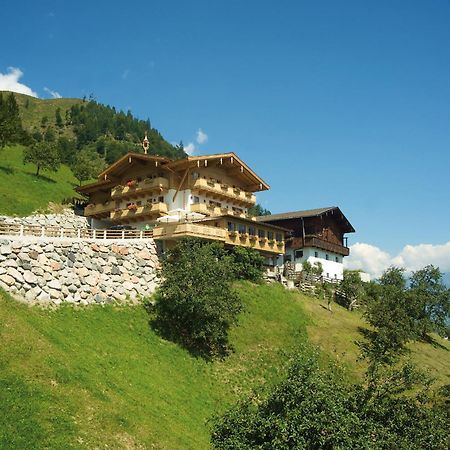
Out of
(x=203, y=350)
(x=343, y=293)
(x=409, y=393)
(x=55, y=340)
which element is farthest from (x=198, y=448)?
(x=343, y=293)

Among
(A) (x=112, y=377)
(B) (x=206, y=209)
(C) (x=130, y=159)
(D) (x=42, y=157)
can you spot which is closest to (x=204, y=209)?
(B) (x=206, y=209)

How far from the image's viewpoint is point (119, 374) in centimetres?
2627

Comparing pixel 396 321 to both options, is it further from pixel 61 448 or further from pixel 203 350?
pixel 61 448

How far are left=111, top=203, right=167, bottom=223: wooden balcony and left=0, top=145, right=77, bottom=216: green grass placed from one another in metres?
10.3

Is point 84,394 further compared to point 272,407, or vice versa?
point 84,394

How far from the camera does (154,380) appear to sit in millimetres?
27562

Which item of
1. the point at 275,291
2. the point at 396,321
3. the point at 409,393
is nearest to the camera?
the point at 409,393

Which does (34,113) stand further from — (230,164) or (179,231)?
(179,231)

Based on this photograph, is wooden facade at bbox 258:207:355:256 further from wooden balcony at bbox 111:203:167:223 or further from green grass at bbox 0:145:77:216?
green grass at bbox 0:145:77:216

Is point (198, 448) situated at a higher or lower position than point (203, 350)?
lower

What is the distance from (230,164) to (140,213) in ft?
38.8

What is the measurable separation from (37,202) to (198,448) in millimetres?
45163

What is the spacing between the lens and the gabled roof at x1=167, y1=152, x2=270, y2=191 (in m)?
50.7

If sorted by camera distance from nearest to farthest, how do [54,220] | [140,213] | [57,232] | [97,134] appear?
[57,232] < [140,213] < [54,220] < [97,134]
